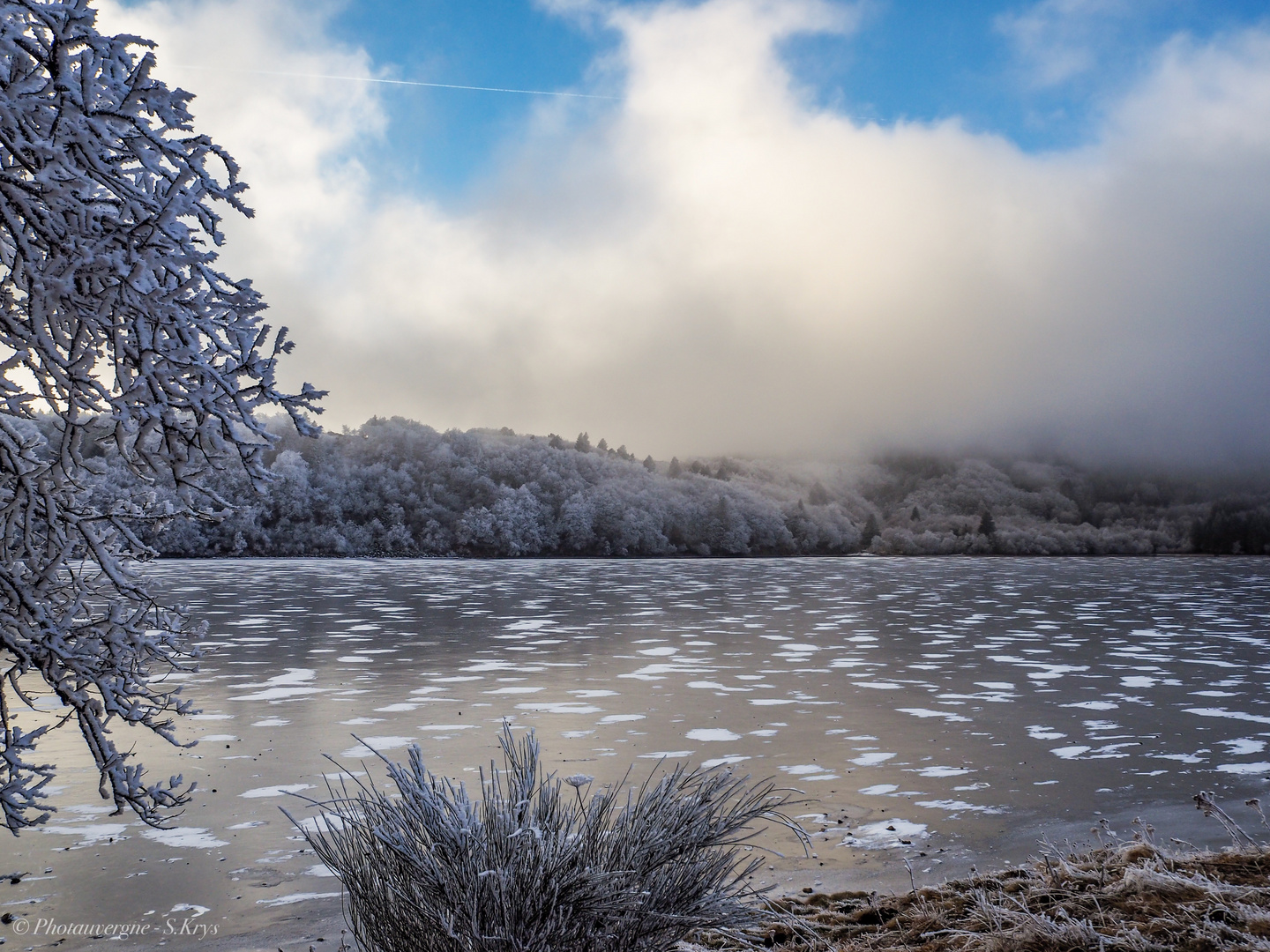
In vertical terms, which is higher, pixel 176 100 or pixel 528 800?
pixel 176 100

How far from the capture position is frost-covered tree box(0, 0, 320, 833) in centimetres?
303

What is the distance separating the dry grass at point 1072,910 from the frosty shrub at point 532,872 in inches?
17.7

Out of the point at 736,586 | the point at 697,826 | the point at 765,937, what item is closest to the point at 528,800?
the point at 697,826

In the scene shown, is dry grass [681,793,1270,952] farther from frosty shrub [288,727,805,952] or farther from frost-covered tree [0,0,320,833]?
frost-covered tree [0,0,320,833]

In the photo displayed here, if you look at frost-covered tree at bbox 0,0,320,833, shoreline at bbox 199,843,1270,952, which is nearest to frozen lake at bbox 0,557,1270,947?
shoreline at bbox 199,843,1270,952

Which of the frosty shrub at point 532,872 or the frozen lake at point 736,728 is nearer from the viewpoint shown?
the frosty shrub at point 532,872

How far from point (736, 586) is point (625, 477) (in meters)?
84.3

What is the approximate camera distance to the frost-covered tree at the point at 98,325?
3029 mm

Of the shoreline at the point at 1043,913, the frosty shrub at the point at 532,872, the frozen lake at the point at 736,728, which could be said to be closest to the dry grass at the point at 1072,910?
the shoreline at the point at 1043,913

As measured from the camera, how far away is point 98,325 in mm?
3361

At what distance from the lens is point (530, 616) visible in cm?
2197

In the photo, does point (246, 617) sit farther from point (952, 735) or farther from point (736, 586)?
point (736, 586)

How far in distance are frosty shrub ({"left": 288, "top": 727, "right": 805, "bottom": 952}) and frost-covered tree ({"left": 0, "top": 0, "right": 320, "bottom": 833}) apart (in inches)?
46.9

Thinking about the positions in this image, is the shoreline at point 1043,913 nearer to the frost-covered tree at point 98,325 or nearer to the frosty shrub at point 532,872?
the frosty shrub at point 532,872
